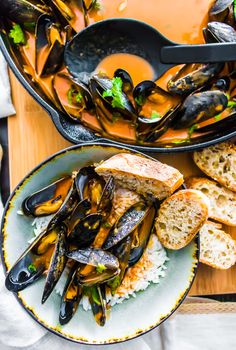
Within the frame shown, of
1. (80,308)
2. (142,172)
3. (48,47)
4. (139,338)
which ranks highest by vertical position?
(48,47)

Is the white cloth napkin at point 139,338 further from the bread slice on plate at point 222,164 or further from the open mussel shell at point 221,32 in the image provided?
the open mussel shell at point 221,32

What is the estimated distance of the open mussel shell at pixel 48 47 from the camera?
172cm

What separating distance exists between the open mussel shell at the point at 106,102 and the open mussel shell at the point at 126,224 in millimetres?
280

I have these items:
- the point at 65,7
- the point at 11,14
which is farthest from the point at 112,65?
the point at 11,14

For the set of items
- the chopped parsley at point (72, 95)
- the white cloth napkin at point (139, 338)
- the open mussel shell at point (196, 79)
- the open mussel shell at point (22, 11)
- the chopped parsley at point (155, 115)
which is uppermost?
the open mussel shell at point (22, 11)

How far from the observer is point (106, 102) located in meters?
1.74

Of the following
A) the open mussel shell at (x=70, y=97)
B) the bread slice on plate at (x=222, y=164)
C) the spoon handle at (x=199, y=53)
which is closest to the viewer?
the spoon handle at (x=199, y=53)

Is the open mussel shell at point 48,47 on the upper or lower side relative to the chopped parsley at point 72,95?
upper

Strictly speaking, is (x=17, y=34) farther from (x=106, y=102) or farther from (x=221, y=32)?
(x=221, y=32)

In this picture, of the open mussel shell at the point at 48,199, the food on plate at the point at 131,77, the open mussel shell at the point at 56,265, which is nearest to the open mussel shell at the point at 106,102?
the food on plate at the point at 131,77

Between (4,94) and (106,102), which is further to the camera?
(4,94)

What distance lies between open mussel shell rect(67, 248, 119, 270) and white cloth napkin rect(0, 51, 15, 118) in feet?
1.72

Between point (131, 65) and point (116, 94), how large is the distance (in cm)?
14

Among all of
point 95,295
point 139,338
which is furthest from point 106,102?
point 139,338
